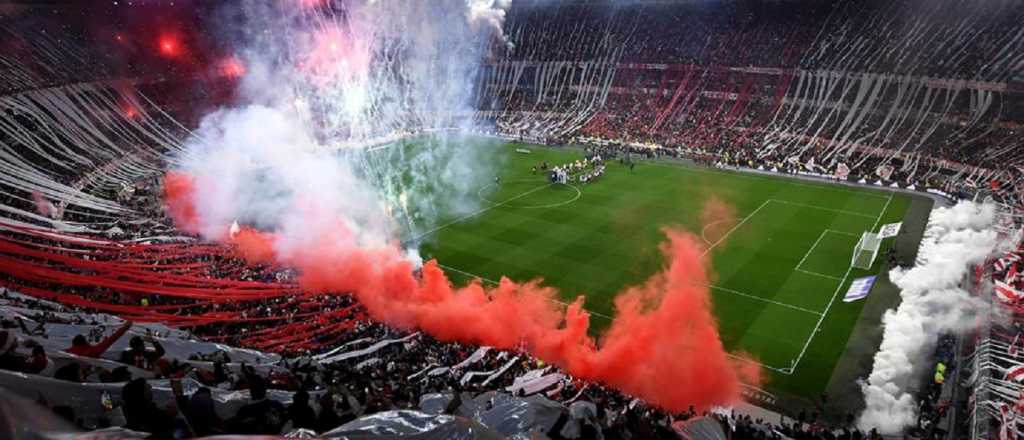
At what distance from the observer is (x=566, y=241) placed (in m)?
31.2

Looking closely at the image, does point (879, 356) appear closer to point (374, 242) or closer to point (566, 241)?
point (566, 241)

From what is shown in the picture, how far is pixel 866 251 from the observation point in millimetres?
27609

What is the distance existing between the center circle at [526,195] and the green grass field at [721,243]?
72 mm

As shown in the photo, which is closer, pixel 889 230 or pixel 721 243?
pixel 889 230

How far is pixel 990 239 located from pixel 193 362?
28062 millimetres

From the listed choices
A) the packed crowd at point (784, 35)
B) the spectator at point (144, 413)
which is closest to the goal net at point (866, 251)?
the packed crowd at point (784, 35)

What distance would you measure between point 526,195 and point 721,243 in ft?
42.5

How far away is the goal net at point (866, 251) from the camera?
26.8m

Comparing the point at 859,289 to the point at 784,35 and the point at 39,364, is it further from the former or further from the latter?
the point at 784,35

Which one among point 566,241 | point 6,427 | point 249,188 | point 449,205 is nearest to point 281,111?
point 249,188

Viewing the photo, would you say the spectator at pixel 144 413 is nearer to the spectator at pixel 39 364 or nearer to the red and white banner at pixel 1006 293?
the spectator at pixel 39 364

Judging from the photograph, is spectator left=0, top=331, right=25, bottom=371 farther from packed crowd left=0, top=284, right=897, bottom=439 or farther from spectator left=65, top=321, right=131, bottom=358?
spectator left=65, top=321, right=131, bottom=358

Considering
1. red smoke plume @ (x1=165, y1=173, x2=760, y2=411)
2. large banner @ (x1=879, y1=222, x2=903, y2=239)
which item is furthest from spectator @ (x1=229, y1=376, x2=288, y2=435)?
large banner @ (x1=879, y1=222, x2=903, y2=239)

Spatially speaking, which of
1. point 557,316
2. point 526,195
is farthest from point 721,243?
point 526,195
